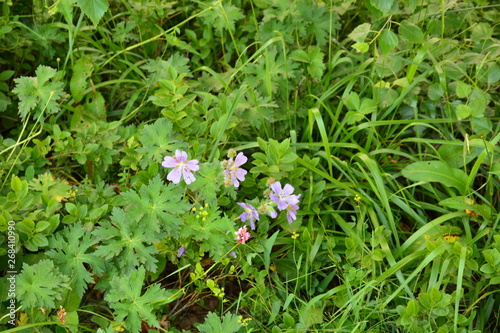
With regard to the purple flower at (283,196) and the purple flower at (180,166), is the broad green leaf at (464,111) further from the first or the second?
the purple flower at (180,166)

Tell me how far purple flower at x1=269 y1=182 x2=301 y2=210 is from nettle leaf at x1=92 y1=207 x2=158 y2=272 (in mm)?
464

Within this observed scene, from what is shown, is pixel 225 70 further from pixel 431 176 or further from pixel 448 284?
pixel 448 284

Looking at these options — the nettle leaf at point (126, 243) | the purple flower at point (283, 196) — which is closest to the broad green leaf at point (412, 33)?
the purple flower at point (283, 196)

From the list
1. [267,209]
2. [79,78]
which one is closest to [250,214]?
[267,209]

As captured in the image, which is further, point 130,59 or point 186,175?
point 130,59

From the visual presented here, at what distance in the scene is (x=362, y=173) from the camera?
7.36 feet

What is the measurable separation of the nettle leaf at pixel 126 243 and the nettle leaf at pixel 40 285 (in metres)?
0.14

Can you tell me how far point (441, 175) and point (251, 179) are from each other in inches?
29.2

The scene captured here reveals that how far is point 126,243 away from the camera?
183 centimetres

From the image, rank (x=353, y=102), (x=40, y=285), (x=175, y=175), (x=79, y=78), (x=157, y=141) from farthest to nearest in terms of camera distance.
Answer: (x=79, y=78) → (x=353, y=102) → (x=157, y=141) → (x=175, y=175) → (x=40, y=285)

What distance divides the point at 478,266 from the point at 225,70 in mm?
1549

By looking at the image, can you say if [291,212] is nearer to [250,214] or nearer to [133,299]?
[250,214]

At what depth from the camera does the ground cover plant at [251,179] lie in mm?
1847

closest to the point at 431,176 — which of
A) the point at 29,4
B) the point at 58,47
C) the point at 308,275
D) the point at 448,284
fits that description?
the point at 448,284
